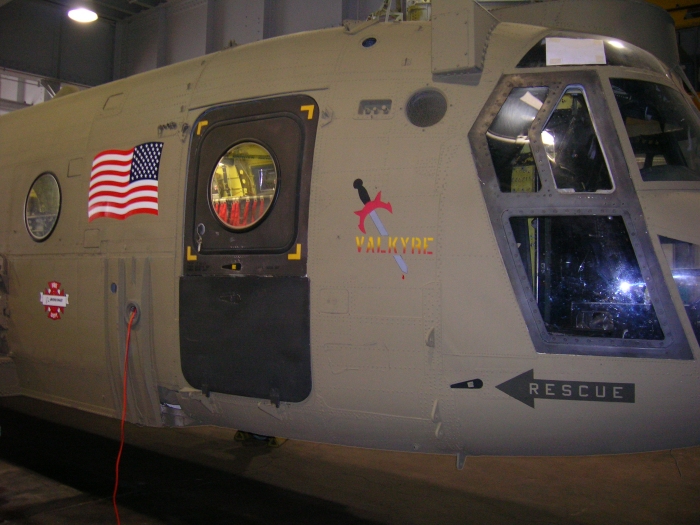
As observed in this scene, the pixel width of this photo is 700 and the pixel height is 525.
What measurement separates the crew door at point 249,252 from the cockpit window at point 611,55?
140 centimetres

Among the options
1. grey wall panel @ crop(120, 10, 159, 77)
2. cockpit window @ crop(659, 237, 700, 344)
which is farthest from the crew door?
grey wall panel @ crop(120, 10, 159, 77)

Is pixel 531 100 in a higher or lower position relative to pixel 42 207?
higher

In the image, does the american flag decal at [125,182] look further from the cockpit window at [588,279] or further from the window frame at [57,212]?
the cockpit window at [588,279]

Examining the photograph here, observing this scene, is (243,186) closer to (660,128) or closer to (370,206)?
(370,206)

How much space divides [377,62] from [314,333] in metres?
1.83

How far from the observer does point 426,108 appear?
360cm

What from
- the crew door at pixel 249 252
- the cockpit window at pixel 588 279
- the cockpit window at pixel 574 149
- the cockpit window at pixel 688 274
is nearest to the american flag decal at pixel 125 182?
the crew door at pixel 249 252

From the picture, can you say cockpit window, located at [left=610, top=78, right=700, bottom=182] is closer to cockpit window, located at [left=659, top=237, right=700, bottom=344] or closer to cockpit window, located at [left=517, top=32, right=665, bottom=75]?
cockpit window, located at [left=517, top=32, right=665, bottom=75]

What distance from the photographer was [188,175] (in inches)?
166

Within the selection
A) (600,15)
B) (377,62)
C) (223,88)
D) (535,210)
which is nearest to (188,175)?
(223,88)

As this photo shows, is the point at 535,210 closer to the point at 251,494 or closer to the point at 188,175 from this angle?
the point at 188,175

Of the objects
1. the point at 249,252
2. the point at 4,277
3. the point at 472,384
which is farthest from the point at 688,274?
the point at 4,277

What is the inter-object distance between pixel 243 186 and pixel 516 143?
1.82 m

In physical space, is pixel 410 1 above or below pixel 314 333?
above
